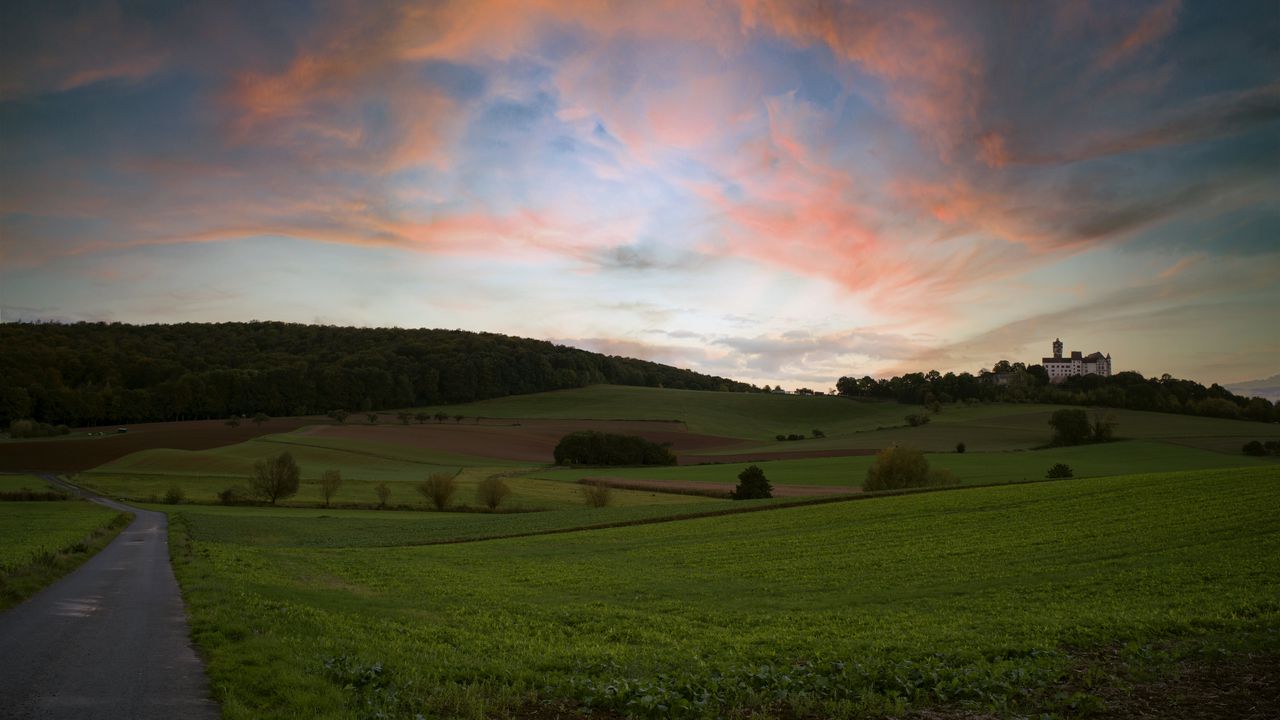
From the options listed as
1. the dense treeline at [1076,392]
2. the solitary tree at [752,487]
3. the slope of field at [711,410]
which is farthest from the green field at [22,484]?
the dense treeline at [1076,392]

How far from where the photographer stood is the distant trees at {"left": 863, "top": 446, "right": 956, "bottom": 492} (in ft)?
205

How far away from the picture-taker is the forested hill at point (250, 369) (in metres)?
114

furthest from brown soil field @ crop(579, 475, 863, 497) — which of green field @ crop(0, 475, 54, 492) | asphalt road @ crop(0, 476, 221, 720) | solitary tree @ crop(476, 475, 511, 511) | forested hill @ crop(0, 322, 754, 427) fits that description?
forested hill @ crop(0, 322, 754, 427)

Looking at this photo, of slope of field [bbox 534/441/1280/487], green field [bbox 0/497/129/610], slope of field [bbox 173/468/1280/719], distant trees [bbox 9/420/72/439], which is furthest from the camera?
distant trees [bbox 9/420/72/439]

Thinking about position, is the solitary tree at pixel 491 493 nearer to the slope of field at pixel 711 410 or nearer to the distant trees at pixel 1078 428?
the slope of field at pixel 711 410

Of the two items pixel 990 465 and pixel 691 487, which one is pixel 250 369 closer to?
pixel 691 487

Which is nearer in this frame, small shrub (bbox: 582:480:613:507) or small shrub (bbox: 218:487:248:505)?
small shrub (bbox: 582:480:613:507)

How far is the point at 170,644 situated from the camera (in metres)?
13.7

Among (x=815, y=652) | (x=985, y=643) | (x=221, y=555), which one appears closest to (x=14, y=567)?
(x=221, y=555)

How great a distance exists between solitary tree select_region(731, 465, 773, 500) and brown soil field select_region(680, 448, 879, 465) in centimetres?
2687

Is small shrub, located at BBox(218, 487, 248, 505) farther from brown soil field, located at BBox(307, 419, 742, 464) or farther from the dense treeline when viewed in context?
the dense treeline

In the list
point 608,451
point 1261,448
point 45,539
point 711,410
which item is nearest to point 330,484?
point 45,539

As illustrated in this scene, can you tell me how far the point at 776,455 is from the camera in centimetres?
9581

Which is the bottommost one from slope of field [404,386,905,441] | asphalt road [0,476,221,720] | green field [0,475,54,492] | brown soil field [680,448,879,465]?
green field [0,475,54,492]
